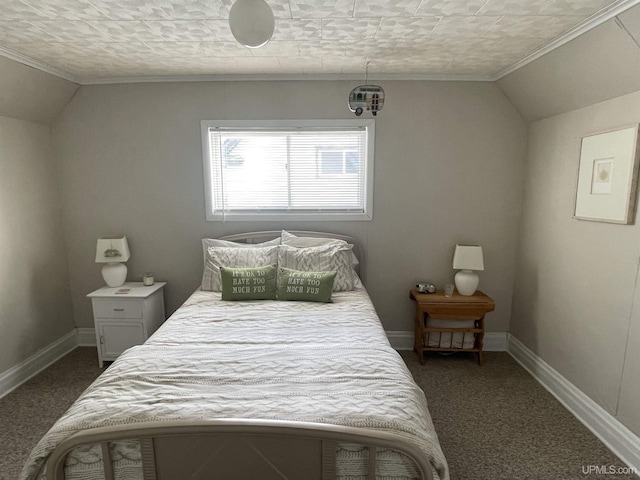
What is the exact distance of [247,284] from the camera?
2.68 meters

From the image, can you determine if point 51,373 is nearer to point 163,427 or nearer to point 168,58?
point 163,427

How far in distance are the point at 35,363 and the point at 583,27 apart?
4379mm

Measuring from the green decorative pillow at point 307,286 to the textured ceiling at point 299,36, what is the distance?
156 centimetres

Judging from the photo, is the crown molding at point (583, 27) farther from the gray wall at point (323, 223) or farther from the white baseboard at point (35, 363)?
the white baseboard at point (35, 363)


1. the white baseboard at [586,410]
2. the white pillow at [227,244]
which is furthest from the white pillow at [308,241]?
the white baseboard at [586,410]

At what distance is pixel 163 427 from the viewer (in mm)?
1195

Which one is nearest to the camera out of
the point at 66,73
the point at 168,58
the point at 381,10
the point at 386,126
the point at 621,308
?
the point at 381,10

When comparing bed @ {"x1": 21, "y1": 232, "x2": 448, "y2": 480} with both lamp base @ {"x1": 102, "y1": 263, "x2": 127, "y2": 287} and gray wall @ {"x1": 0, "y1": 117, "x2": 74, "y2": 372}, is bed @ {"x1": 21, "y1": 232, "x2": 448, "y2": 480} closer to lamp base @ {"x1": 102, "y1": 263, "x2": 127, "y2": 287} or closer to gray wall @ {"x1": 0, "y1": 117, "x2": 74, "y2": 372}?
lamp base @ {"x1": 102, "y1": 263, "x2": 127, "y2": 287}

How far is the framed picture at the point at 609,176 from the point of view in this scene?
2.03 meters

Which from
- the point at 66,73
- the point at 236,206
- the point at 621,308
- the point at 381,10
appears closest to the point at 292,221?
the point at 236,206

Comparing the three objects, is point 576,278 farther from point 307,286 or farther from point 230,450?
point 230,450

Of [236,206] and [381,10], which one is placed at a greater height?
[381,10]

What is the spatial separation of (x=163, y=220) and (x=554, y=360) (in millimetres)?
3369

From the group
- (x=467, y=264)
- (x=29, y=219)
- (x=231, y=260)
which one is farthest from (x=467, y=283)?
(x=29, y=219)
